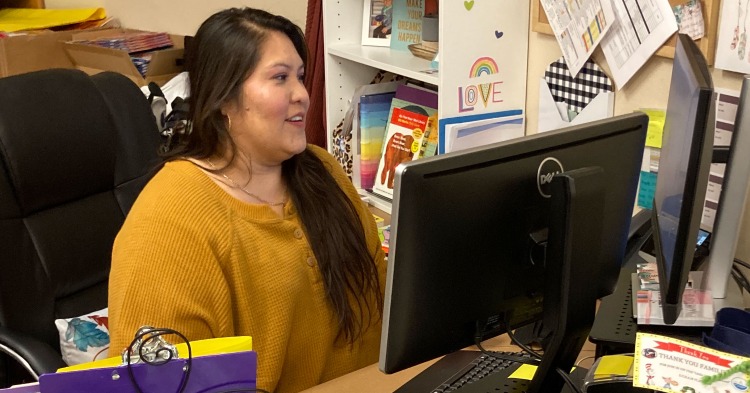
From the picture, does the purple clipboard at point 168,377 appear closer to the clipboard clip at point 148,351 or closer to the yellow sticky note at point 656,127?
the clipboard clip at point 148,351

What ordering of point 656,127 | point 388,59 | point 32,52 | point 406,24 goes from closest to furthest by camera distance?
point 656,127, point 388,59, point 406,24, point 32,52

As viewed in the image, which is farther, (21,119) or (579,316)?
(21,119)

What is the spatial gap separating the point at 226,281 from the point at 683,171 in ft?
2.59

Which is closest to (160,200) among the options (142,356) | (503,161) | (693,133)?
(142,356)

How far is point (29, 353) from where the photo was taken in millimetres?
1612

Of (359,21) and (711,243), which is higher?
(359,21)

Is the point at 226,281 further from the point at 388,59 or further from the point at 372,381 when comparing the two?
the point at 388,59

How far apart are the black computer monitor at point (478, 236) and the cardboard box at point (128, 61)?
2419mm

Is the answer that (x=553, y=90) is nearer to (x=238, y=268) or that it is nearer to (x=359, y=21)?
(x=359, y=21)

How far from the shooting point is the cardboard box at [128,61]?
10.8 ft

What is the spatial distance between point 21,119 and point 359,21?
115 cm

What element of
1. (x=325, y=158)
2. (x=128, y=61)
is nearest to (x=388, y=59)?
(x=325, y=158)

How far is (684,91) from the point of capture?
1.30m

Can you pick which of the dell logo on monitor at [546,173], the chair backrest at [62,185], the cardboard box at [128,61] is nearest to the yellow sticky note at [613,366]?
the dell logo on monitor at [546,173]
